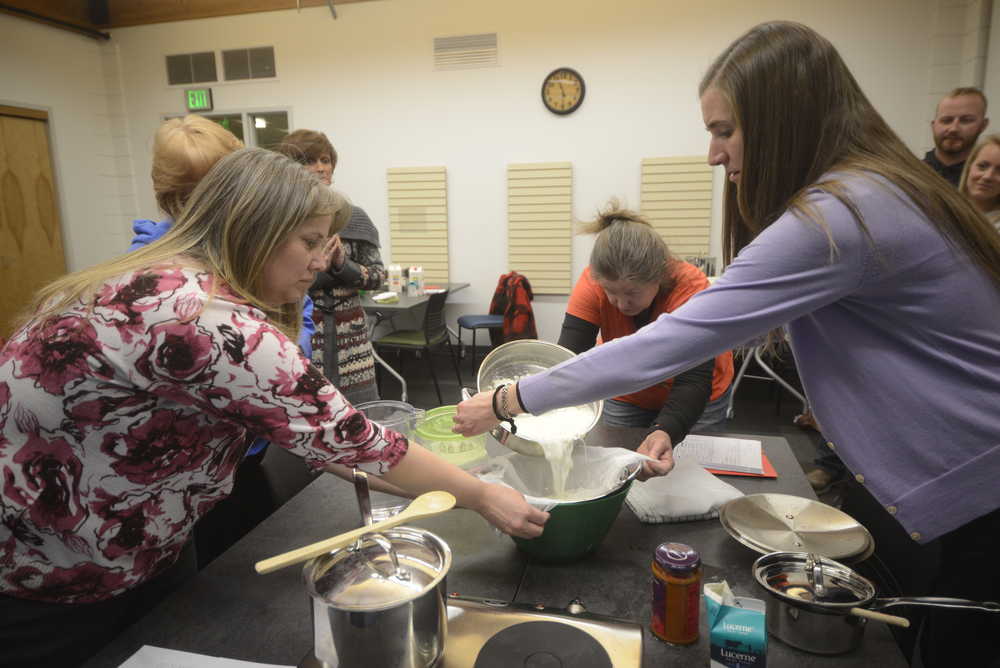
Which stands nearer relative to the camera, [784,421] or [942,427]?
[942,427]

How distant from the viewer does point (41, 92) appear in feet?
18.2

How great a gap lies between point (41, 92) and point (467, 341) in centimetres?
450

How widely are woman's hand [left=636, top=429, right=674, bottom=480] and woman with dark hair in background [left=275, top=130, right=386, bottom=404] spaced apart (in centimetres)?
155

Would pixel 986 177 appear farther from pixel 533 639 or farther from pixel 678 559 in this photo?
pixel 533 639

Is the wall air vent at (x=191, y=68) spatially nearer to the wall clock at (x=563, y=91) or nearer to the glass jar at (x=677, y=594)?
the wall clock at (x=563, y=91)

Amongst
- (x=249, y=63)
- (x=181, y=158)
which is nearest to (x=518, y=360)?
(x=181, y=158)

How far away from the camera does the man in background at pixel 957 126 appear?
3.21 m

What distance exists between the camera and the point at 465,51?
5254mm

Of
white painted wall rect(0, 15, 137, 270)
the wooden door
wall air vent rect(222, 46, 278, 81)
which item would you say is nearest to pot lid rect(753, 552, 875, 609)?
wall air vent rect(222, 46, 278, 81)

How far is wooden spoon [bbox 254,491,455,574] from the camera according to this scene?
726mm

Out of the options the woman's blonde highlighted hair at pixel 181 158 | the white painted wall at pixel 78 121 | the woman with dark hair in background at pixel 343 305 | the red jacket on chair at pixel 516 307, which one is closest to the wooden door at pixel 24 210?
the white painted wall at pixel 78 121

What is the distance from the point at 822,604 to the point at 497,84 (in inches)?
202

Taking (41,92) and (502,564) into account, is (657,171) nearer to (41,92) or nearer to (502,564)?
(502,564)

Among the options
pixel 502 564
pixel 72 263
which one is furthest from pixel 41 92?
pixel 502 564
